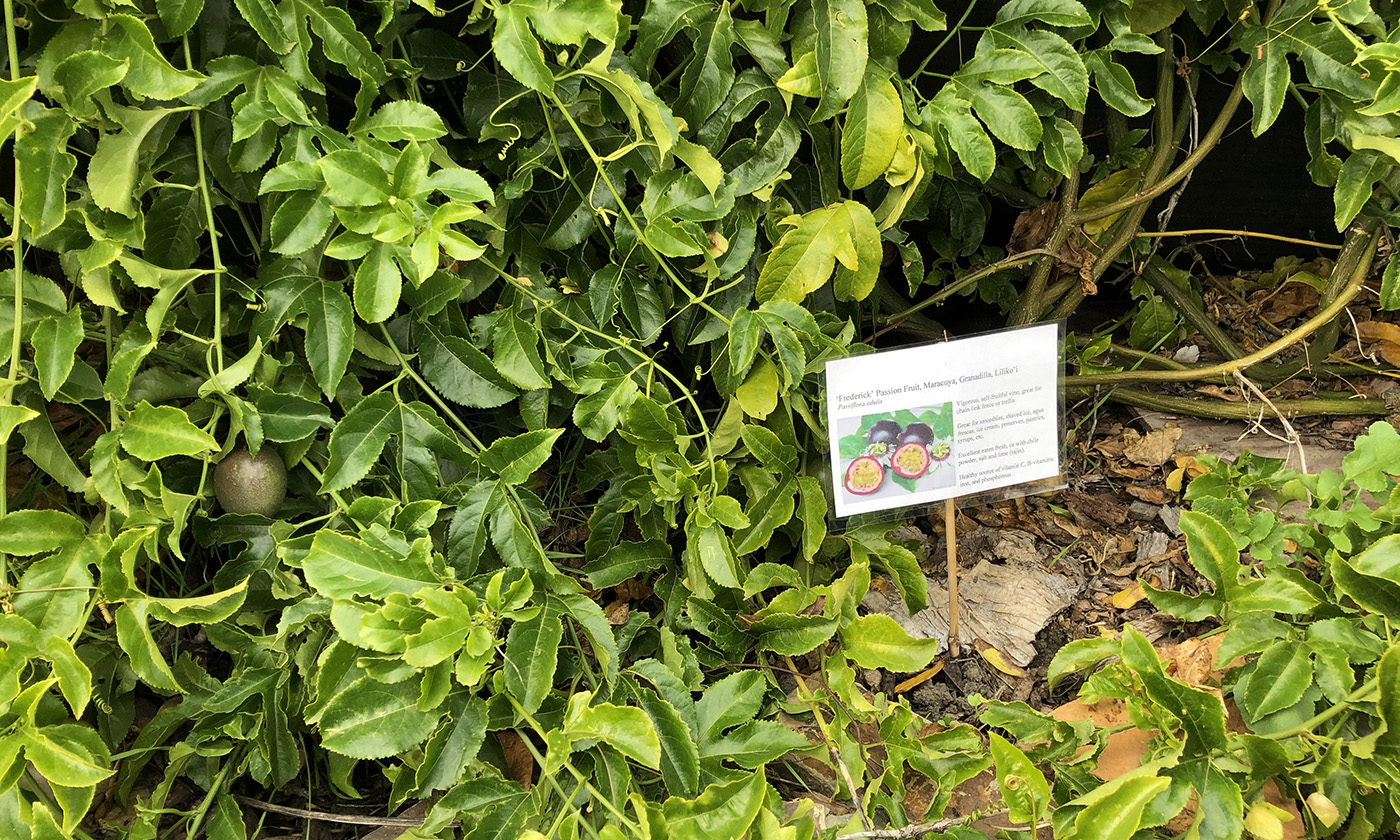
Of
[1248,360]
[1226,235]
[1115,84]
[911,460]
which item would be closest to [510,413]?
[911,460]

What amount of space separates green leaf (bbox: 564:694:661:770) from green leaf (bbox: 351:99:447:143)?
2.16 feet

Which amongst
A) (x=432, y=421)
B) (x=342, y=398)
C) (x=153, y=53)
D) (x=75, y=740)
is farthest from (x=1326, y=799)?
(x=153, y=53)

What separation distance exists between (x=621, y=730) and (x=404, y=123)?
72 centimetres

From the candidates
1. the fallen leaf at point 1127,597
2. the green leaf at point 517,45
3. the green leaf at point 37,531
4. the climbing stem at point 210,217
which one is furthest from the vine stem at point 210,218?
the fallen leaf at point 1127,597

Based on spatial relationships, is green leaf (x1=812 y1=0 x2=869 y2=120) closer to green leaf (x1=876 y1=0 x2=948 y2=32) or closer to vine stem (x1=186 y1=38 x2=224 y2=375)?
green leaf (x1=876 y1=0 x2=948 y2=32)

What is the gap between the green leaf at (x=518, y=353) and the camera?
46.7 inches

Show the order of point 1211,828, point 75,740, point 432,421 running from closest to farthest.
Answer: point 1211,828, point 75,740, point 432,421

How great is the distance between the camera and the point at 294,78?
105 cm

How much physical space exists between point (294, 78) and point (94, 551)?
0.57 meters

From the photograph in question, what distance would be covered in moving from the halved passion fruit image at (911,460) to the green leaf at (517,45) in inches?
29.2

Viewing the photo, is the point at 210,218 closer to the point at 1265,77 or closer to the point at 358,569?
the point at 358,569

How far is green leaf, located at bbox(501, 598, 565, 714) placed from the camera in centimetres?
101

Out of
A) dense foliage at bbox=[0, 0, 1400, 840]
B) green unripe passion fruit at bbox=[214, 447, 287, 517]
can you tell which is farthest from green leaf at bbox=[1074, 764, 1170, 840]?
green unripe passion fruit at bbox=[214, 447, 287, 517]

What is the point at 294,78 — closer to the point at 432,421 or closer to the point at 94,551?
the point at 432,421
